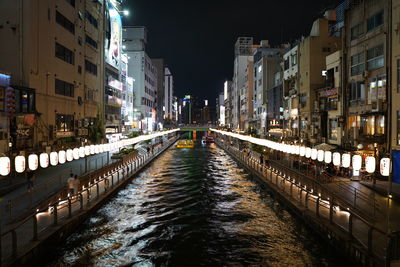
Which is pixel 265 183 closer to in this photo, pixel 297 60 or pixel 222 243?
pixel 222 243

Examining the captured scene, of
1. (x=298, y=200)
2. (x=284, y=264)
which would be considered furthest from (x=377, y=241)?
(x=298, y=200)

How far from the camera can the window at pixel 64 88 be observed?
40578 mm

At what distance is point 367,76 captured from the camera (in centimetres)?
3272

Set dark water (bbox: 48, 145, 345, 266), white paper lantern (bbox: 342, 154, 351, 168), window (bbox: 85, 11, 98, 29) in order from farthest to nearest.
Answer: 1. window (bbox: 85, 11, 98, 29)
2. white paper lantern (bbox: 342, 154, 351, 168)
3. dark water (bbox: 48, 145, 345, 266)

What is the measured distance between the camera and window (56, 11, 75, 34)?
132 feet

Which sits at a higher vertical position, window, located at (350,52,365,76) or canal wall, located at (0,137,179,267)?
window, located at (350,52,365,76)

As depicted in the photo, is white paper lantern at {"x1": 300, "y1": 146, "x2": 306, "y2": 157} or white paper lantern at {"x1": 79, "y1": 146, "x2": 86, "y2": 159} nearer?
white paper lantern at {"x1": 79, "y1": 146, "x2": 86, "y2": 159}

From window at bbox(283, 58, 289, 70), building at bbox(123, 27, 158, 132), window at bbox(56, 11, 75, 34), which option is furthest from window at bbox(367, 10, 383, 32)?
building at bbox(123, 27, 158, 132)

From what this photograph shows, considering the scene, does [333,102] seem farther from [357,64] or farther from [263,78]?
[263,78]

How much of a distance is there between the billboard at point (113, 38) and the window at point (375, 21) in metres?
44.7

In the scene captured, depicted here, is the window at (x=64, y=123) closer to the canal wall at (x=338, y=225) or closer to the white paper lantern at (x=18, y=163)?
the white paper lantern at (x=18, y=163)

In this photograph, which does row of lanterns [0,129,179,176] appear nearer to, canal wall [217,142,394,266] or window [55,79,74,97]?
window [55,79,74,97]

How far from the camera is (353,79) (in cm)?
3609

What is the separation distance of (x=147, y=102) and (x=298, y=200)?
324ft
